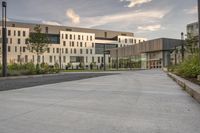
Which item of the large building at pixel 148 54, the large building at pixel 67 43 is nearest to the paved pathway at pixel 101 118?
the large building at pixel 148 54

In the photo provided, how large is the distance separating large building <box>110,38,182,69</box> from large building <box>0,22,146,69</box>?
15.1 meters

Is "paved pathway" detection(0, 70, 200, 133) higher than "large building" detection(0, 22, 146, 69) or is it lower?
lower

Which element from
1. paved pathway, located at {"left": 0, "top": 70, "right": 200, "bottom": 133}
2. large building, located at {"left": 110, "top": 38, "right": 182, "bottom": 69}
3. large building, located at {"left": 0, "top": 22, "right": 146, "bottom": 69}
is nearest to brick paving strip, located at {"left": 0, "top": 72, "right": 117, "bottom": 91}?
paved pathway, located at {"left": 0, "top": 70, "right": 200, "bottom": 133}

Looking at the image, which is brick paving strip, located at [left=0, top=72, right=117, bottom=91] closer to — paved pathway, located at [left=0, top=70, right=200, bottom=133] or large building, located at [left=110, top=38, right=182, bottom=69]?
paved pathway, located at [left=0, top=70, right=200, bottom=133]

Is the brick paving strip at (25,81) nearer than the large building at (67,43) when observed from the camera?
Yes

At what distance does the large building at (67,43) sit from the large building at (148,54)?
15060 millimetres

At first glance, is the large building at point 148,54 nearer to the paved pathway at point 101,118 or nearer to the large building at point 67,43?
the large building at point 67,43

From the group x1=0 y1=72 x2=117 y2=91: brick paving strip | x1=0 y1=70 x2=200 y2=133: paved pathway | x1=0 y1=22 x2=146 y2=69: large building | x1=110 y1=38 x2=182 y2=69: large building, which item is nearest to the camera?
x1=0 y1=70 x2=200 y2=133: paved pathway

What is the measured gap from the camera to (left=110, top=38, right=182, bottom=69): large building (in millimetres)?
66312

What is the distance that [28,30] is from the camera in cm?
10088

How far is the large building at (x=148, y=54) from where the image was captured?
6631 cm

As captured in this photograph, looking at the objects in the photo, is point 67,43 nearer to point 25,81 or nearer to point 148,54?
point 148,54

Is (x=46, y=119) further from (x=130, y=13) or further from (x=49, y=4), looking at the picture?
(x=130, y=13)

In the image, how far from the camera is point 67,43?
4405 inches
